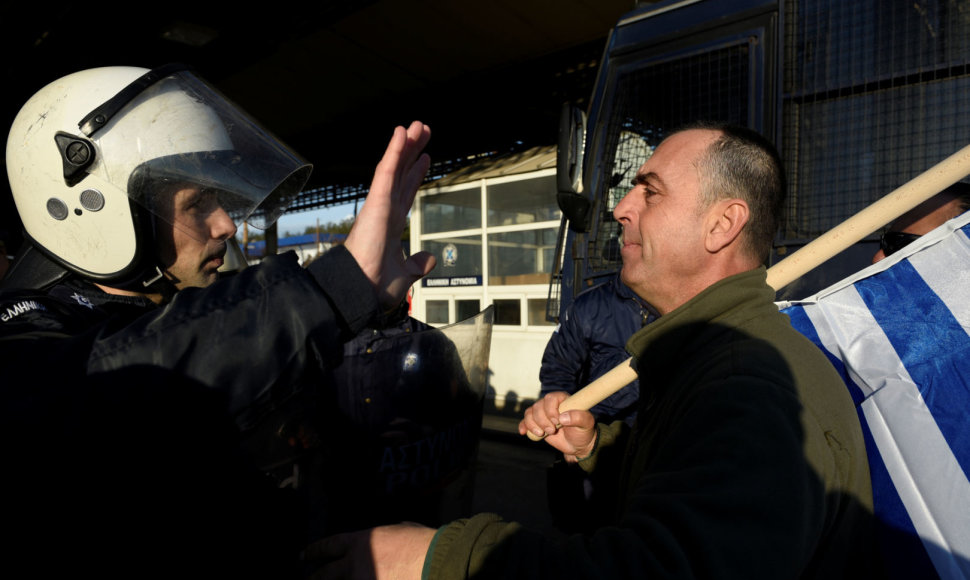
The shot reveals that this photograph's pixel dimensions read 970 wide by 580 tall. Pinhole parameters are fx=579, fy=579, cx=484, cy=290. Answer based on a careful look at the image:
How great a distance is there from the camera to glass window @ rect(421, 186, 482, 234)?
334 inches

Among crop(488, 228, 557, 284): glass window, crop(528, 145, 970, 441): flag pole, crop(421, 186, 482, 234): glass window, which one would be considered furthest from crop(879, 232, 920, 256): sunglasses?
crop(421, 186, 482, 234): glass window

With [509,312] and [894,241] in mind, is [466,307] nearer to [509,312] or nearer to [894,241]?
[509,312]

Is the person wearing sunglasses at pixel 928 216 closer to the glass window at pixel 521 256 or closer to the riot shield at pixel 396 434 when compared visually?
the riot shield at pixel 396 434

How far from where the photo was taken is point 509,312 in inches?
313

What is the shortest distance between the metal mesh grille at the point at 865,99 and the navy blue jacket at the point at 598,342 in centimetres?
84

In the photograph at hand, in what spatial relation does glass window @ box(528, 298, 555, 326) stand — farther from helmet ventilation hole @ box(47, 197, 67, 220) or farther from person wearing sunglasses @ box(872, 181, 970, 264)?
helmet ventilation hole @ box(47, 197, 67, 220)

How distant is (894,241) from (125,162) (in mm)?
2548

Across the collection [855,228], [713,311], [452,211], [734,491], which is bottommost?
[734,491]

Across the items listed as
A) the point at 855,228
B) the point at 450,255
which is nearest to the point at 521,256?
the point at 450,255

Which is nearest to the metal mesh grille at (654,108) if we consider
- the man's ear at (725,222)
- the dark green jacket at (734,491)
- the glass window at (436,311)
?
the man's ear at (725,222)

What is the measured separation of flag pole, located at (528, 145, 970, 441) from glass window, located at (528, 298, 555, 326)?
5.88 metres

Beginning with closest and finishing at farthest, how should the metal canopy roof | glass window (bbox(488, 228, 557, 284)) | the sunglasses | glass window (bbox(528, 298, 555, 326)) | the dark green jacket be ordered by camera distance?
the dark green jacket, the sunglasses, the metal canopy roof, glass window (bbox(528, 298, 555, 326)), glass window (bbox(488, 228, 557, 284))

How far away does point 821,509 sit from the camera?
3.02ft

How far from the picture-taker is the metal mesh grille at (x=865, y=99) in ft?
7.90
